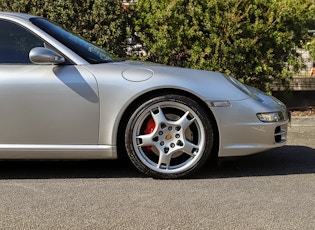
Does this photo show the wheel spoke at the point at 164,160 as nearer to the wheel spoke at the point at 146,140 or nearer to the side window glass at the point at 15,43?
the wheel spoke at the point at 146,140

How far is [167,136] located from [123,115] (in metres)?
0.42

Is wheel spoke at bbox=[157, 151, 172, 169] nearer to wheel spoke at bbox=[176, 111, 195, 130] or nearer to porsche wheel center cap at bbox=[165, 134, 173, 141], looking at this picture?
porsche wheel center cap at bbox=[165, 134, 173, 141]

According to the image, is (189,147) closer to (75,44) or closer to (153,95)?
(153,95)

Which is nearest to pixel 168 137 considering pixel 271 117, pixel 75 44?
pixel 271 117

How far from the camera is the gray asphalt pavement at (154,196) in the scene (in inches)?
138

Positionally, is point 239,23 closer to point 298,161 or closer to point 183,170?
point 298,161

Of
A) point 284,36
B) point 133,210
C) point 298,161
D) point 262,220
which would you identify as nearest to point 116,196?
point 133,210

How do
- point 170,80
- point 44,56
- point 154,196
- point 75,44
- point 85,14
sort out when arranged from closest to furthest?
point 154,196 → point 44,56 → point 170,80 → point 75,44 → point 85,14

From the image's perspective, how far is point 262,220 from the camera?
3535 mm

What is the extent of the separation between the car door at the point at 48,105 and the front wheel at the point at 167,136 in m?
0.35

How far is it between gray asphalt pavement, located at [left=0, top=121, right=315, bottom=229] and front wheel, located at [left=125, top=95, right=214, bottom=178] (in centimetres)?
14

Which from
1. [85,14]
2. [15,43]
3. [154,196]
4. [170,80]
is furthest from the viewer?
[85,14]

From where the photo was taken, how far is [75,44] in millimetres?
4895

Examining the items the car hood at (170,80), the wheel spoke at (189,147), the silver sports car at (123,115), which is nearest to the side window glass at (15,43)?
the silver sports car at (123,115)
